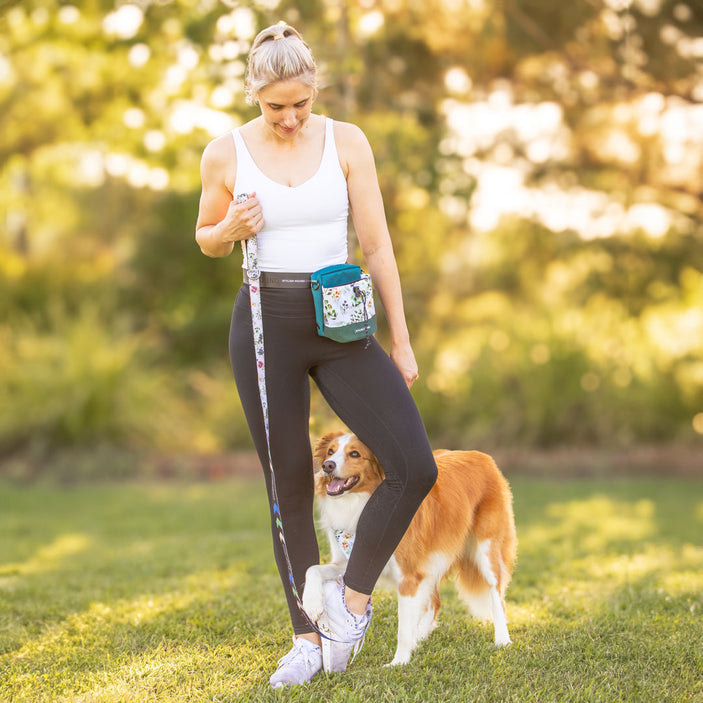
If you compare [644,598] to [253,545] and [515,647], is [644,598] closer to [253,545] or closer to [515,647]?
[515,647]

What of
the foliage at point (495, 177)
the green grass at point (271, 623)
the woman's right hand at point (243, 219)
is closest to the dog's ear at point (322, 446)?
the green grass at point (271, 623)

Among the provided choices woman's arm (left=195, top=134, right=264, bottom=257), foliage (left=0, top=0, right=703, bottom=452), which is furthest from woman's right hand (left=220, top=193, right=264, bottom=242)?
foliage (left=0, top=0, right=703, bottom=452)

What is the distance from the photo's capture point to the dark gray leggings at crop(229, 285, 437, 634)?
2.58m

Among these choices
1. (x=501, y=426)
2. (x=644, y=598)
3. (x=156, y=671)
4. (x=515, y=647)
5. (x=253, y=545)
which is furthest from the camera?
(x=501, y=426)

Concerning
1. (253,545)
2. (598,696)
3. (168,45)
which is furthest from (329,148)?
(168,45)

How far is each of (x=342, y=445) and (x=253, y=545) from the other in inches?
117

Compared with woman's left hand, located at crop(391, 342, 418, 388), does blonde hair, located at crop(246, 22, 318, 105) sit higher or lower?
higher

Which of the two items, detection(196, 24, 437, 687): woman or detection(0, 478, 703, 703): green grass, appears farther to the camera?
detection(0, 478, 703, 703): green grass

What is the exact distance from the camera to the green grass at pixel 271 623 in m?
2.71

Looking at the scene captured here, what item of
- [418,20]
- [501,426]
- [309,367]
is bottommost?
[501,426]

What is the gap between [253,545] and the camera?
18.6 ft

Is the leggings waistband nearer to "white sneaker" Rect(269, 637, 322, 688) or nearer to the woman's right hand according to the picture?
the woman's right hand

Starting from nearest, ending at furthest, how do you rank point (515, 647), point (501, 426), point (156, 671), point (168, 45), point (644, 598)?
point (156, 671)
point (515, 647)
point (644, 598)
point (168, 45)
point (501, 426)

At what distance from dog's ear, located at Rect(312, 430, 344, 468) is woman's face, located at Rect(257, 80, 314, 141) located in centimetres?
111
